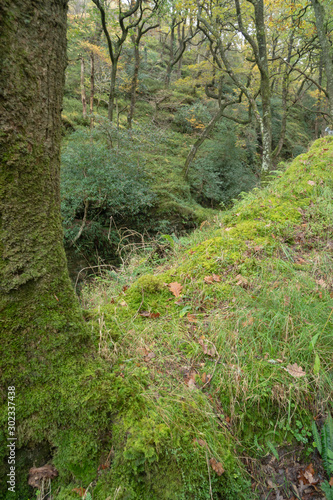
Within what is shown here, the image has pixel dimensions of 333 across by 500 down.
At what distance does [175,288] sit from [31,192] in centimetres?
168

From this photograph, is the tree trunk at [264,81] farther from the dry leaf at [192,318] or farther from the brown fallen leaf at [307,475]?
the brown fallen leaf at [307,475]

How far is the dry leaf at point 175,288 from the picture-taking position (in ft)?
8.63

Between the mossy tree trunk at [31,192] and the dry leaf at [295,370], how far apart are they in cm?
139

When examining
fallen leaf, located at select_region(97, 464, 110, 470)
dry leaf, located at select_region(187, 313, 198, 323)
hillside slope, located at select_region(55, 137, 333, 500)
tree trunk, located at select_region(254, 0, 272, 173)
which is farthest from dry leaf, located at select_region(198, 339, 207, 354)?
tree trunk, located at select_region(254, 0, 272, 173)

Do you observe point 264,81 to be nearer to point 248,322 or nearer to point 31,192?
point 248,322

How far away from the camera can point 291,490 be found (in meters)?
1.43

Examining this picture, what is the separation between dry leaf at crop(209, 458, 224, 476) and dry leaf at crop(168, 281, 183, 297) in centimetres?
141

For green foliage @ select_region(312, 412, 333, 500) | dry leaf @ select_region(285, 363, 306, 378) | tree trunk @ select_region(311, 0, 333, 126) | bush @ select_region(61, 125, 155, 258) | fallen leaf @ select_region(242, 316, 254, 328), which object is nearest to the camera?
green foliage @ select_region(312, 412, 333, 500)

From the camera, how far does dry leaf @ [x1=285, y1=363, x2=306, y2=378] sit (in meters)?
1.67

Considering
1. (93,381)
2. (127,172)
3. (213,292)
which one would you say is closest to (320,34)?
(127,172)

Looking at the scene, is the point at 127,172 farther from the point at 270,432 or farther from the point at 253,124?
the point at 253,124

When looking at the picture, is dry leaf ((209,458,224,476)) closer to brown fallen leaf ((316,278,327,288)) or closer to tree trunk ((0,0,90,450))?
tree trunk ((0,0,90,450))

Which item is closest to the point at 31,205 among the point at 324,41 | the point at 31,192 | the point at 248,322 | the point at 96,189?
the point at 31,192

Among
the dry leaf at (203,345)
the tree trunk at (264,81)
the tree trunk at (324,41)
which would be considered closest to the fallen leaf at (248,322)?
the dry leaf at (203,345)
